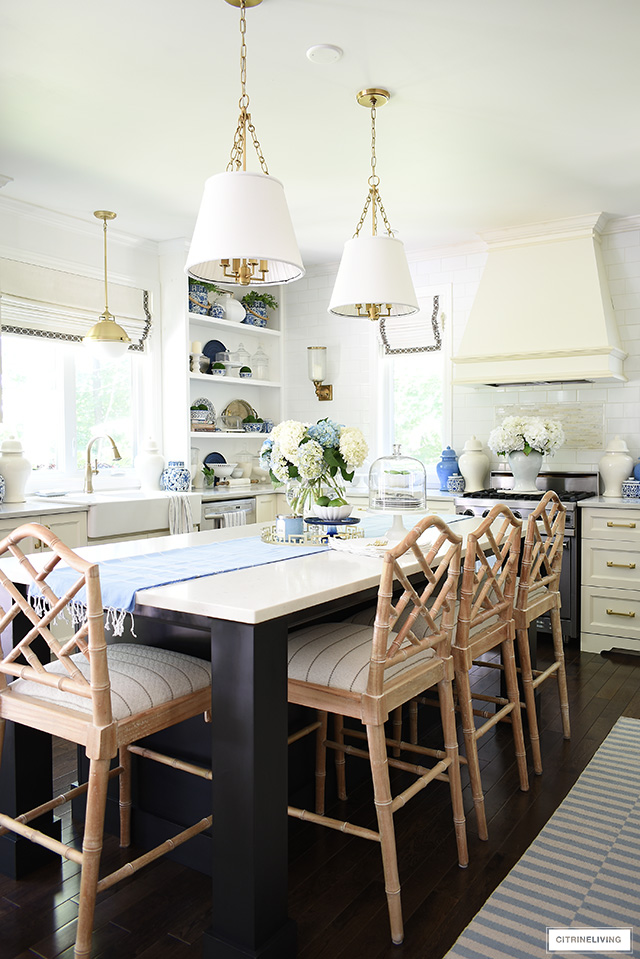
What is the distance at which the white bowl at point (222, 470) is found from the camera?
224 inches

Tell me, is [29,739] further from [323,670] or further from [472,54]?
[472,54]

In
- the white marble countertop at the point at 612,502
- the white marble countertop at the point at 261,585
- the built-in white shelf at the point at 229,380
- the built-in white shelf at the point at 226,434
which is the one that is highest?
the built-in white shelf at the point at 229,380

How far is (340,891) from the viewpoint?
6.66 feet

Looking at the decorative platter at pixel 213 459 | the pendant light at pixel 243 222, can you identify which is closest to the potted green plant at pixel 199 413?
the decorative platter at pixel 213 459

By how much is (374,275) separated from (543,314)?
7.73 feet

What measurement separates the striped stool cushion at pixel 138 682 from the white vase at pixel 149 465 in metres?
3.10

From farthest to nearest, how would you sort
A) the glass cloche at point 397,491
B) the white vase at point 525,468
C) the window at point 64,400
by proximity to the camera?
the white vase at point 525,468 < the window at point 64,400 < the glass cloche at point 397,491

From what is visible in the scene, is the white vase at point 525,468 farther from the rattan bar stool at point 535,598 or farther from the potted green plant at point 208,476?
the potted green plant at point 208,476

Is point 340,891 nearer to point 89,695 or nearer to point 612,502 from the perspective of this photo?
point 89,695

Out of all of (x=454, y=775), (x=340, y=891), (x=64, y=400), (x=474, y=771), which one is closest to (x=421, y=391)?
(x=64, y=400)

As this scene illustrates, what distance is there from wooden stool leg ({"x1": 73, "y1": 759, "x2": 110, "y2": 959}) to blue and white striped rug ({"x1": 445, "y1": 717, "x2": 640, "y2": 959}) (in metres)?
0.86

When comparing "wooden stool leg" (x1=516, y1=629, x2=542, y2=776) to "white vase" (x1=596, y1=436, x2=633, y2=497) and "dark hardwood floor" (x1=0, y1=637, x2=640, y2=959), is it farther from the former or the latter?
"white vase" (x1=596, y1=436, x2=633, y2=497)

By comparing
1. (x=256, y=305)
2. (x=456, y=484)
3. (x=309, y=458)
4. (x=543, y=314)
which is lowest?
(x=456, y=484)

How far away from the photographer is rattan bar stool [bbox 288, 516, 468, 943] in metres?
1.85
